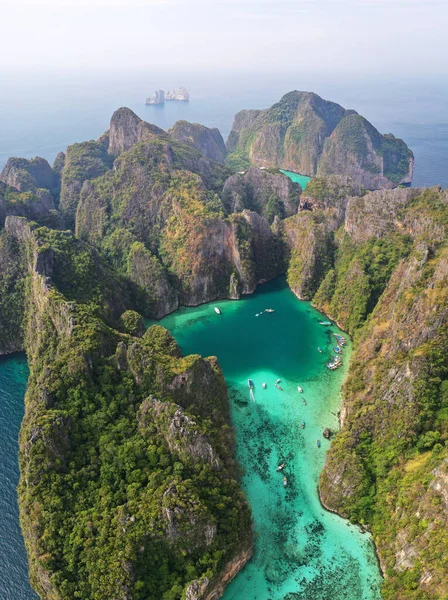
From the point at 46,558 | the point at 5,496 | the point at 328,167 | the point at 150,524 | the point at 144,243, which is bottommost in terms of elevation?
the point at 5,496

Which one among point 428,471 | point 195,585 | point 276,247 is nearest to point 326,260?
point 276,247

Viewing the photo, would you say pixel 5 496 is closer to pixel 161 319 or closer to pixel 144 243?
pixel 161 319

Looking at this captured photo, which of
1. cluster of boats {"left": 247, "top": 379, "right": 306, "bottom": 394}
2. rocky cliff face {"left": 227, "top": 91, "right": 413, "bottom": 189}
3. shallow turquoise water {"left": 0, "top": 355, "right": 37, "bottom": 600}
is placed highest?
rocky cliff face {"left": 227, "top": 91, "right": 413, "bottom": 189}

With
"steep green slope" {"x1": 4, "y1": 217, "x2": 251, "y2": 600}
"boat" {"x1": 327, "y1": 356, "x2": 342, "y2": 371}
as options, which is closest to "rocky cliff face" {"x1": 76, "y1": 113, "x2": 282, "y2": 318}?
"steep green slope" {"x1": 4, "y1": 217, "x2": 251, "y2": 600}

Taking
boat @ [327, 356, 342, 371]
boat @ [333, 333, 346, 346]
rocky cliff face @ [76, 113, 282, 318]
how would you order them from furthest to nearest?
rocky cliff face @ [76, 113, 282, 318], boat @ [333, 333, 346, 346], boat @ [327, 356, 342, 371]

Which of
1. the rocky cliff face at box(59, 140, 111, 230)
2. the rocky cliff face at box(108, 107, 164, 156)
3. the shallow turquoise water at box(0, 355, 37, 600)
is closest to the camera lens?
the shallow turquoise water at box(0, 355, 37, 600)

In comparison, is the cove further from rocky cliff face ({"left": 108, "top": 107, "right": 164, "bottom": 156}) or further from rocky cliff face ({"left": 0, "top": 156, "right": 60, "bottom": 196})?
rocky cliff face ({"left": 0, "top": 156, "right": 60, "bottom": 196})

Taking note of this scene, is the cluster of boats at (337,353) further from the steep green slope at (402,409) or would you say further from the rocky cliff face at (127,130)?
the rocky cliff face at (127,130)
